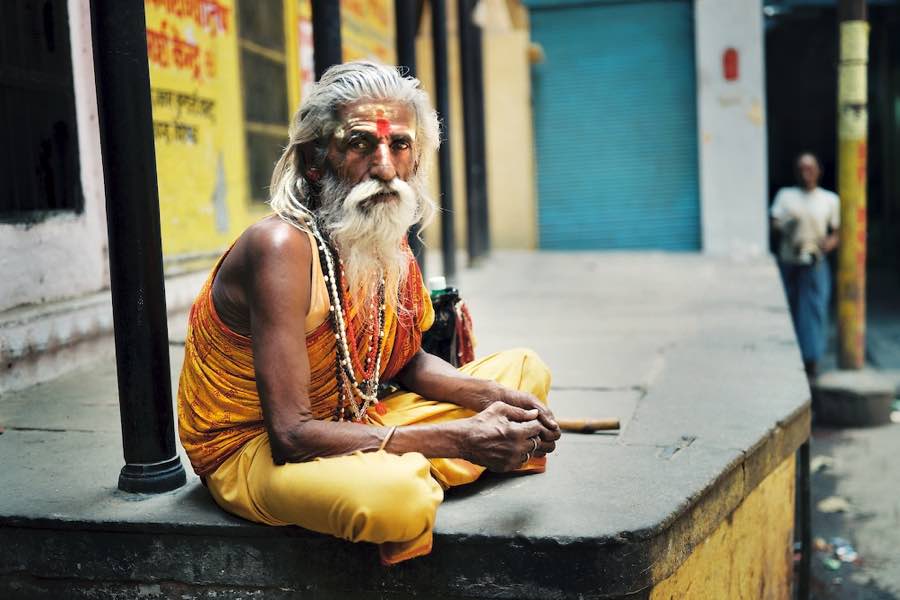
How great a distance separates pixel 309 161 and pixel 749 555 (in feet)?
6.25

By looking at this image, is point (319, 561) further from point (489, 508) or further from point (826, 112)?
point (826, 112)

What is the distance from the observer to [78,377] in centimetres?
429

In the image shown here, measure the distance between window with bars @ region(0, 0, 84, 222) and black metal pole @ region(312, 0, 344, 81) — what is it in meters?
1.13

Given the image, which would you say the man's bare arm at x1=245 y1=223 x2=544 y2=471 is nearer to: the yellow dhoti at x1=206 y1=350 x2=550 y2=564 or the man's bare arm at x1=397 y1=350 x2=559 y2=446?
the yellow dhoti at x1=206 y1=350 x2=550 y2=564

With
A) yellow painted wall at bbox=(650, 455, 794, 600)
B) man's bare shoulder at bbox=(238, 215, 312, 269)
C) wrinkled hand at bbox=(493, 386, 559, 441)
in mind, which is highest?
man's bare shoulder at bbox=(238, 215, 312, 269)

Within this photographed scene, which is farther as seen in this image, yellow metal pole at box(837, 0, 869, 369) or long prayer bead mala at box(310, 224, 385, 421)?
yellow metal pole at box(837, 0, 869, 369)

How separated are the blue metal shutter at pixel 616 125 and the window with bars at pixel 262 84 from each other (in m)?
4.40

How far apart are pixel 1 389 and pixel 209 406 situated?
1.79 metres

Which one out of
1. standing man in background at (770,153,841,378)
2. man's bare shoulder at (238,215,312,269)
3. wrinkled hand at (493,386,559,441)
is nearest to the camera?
man's bare shoulder at (238,215,312,269)

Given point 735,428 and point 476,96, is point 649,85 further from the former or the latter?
point 735,428

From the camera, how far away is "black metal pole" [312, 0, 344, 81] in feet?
15.1

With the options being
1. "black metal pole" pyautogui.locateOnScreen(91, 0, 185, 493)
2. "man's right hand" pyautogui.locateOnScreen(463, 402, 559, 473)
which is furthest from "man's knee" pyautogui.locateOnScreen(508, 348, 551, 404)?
"black metal pole" pyautogui.locateOnScreen(91, 0, 185, 493)

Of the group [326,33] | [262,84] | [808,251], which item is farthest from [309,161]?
[808,251]

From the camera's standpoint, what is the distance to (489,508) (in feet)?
8.20
